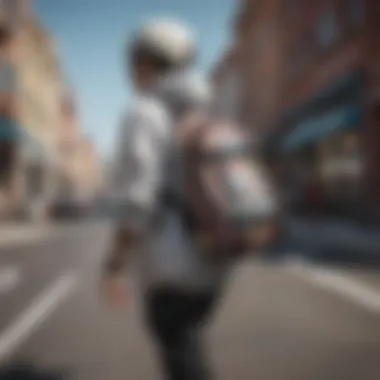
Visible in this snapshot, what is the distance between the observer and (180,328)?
231 cm

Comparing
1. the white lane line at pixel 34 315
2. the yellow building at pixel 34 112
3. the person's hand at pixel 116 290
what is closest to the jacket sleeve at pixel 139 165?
the person's hand at pixel 116 290

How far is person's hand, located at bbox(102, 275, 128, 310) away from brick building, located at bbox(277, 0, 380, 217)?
0.97 m

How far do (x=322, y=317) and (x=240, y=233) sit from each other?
11.1ft

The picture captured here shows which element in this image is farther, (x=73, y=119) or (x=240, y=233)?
(x=73, y=119)

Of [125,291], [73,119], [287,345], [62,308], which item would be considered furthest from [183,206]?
[62,308]

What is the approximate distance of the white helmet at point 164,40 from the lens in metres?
2.14

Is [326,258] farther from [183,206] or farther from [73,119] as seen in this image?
[183,206]

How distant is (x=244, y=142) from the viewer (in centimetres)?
203

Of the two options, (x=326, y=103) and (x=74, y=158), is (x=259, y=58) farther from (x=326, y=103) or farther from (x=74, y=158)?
(x=326, y=103)

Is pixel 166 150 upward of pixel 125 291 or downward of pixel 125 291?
upward

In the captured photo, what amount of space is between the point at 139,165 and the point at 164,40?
0.28 meters

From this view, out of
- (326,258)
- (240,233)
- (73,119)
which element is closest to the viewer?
(240,233)

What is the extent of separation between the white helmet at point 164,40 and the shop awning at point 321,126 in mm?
936

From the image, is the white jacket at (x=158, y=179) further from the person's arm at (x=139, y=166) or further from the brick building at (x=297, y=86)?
the brick building at (x=297, y=86)
